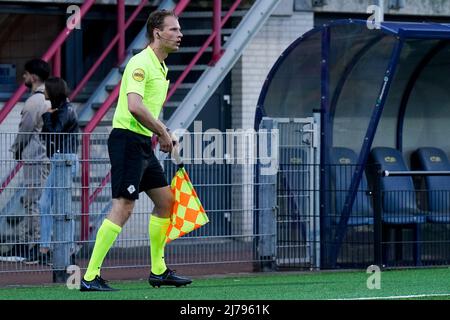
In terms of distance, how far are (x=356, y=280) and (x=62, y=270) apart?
2.65 meters

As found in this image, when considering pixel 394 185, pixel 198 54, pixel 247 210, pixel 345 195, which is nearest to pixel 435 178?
pixel 394 185

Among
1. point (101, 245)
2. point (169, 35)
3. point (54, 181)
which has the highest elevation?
point (169, 35)

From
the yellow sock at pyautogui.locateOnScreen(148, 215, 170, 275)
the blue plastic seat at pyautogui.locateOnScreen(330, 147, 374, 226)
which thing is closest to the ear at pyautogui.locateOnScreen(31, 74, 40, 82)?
the blue plastic seat at pyautogui.locateOnScreen(330, 147, 374, 226)

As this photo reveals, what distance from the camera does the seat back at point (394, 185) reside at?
14.7 m

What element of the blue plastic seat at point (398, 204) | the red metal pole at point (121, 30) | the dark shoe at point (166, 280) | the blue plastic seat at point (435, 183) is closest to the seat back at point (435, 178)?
the blue plastic seat at point (435, 183)

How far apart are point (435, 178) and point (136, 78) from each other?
17.8ft

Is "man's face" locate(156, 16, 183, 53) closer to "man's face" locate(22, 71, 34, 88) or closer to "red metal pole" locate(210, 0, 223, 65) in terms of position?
"man's face" locate(22, 71, 34, 88)

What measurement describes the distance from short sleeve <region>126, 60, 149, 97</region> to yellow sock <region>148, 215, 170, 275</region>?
1149 millimetres

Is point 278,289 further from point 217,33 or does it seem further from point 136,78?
point 217,33

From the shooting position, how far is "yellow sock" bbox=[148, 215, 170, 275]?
1149 cm

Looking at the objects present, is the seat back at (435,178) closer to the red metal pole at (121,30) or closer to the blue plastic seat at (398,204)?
the blue plastic seat at (398,204)

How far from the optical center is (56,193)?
12.9 metres

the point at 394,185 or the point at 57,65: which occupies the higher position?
the point at 57,65
